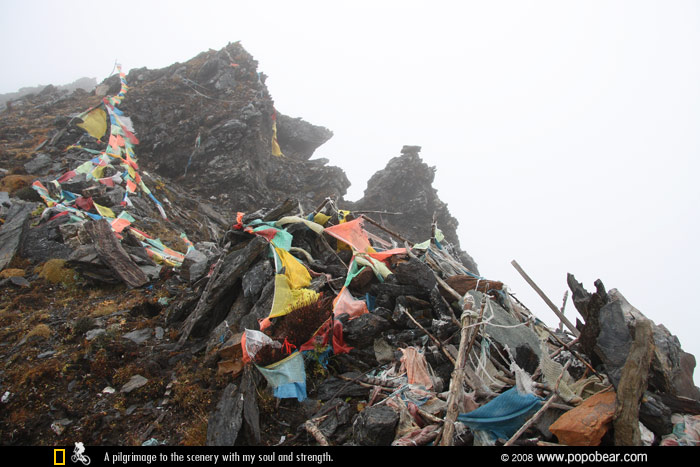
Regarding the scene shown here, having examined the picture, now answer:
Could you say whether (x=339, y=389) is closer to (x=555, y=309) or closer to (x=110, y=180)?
(x=555, y=309)

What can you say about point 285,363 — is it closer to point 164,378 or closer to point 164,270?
point 164,378

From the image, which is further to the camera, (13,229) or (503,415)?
(13,229)

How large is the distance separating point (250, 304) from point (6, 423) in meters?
3.81

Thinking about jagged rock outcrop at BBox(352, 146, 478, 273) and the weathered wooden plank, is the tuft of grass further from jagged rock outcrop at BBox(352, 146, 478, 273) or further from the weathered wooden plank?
jagged rock outcrop at BBox(352, 146, 478, 273)

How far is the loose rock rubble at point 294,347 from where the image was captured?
3.54 meters

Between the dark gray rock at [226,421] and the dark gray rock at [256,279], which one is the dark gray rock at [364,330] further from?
the dark gray rock at [256,279]

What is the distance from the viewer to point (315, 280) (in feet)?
23.7

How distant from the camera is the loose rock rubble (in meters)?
3.54

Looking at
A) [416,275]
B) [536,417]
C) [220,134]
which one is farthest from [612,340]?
[220,134]

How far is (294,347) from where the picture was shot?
544 cm
